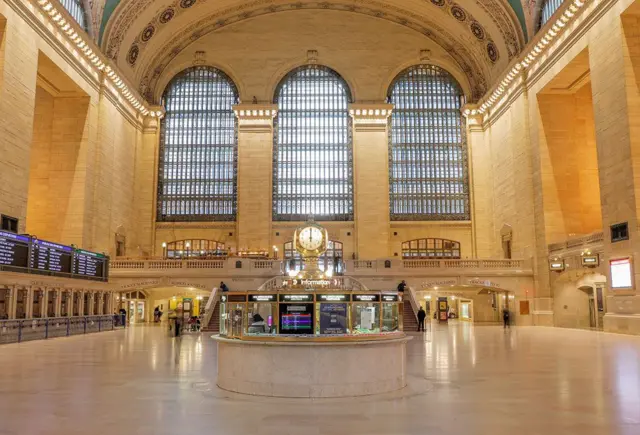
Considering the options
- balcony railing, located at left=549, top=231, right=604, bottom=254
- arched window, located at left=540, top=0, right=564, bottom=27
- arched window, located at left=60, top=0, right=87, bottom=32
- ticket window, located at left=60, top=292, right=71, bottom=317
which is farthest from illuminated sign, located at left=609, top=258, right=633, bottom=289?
arched window, located at left=60, top=0, right=87, bottom=32

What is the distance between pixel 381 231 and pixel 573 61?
14.9 m

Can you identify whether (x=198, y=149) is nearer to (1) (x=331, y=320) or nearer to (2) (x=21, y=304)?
(2) (x=21, y=304)

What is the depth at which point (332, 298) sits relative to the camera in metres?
7.57

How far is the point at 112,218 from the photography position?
31.5 meters

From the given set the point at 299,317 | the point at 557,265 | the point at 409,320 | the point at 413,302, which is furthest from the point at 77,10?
the point at 557,265

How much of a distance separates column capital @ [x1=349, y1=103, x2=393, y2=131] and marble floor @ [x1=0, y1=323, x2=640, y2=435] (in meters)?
26.0

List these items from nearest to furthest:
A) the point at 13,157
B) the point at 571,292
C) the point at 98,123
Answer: the point at 13,157, the point at 571,292, the point at 98,123

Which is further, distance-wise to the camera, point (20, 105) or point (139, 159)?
point (139, 159)

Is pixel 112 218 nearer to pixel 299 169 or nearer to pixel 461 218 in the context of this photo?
pixel 299 169

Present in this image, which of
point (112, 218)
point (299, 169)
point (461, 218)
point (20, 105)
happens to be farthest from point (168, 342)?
point (461, 218)

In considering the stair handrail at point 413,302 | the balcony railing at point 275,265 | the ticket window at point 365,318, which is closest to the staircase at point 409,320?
the stair handrail at point 413,302

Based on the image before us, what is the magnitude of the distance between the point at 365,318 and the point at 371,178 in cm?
2831

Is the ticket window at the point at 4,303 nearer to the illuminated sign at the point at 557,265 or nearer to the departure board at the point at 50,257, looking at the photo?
the departure board at the point at 50,257

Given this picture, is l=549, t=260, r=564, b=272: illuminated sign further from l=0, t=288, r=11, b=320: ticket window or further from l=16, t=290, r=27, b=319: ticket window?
l=0, t=288, r=11, b=320: ticket window
